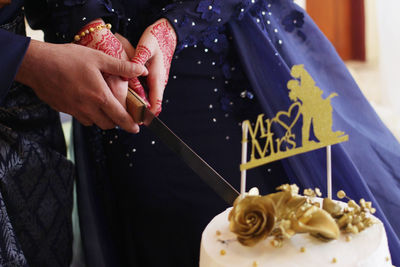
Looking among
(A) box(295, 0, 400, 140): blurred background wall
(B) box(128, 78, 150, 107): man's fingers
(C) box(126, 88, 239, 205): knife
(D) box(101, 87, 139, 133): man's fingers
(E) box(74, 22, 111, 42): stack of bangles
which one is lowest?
(A) box(295, 0, 400, 140): blurred background wall

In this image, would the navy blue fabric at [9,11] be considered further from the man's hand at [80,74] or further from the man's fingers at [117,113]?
the man's fingers at [117,113]

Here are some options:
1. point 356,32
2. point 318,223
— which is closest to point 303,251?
point 318,223

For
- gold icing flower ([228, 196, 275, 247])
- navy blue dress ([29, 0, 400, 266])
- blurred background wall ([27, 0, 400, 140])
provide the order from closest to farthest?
gold icing flower ([228, 196, 275, 247]), navy blue dress ([29, 0, 400, 266]), blurred background wall ([27, 0, 400, 140])

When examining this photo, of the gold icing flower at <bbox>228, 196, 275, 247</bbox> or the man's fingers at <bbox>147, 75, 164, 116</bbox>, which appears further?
the man's fingers at <bbox>147, 75, 164, 116</bbox>

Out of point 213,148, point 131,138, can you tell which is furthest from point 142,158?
point 213,148

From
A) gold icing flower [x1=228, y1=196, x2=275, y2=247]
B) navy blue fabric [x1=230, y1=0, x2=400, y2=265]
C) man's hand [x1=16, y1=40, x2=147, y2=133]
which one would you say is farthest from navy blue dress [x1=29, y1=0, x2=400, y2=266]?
gold icing flower [x1=228, y1=196, x2=275, y2=247]

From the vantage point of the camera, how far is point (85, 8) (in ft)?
3.33

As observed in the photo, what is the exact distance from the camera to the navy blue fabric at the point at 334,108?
108cm

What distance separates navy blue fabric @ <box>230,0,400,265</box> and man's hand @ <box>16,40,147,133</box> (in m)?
0.29

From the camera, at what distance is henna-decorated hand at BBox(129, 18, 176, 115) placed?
39.3 inches

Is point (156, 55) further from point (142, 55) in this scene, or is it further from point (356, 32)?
point (356, 32)

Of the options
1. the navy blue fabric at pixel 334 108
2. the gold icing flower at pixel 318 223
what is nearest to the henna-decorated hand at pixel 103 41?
the navy blue fabric at pixel 334 108

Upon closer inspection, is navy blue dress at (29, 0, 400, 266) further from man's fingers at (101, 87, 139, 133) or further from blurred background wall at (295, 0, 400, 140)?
blurred background wall at (295, 0, 400, 140)

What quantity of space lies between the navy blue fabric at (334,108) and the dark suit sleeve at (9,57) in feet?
1.46
